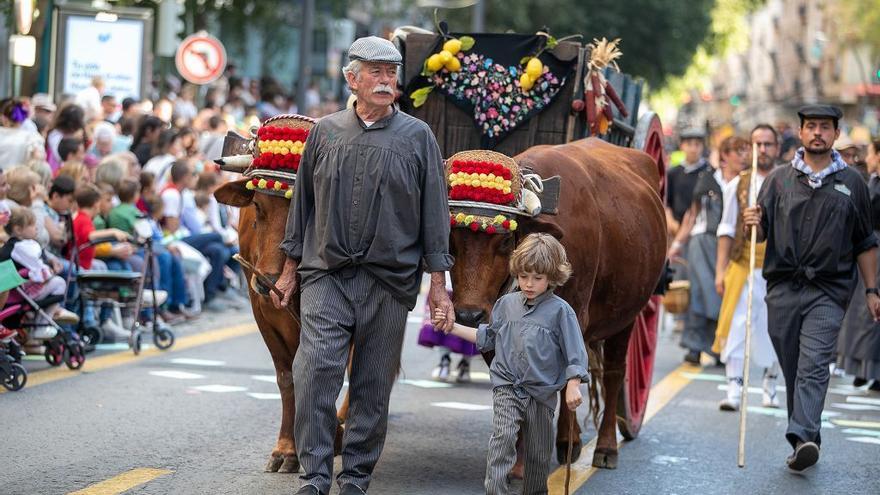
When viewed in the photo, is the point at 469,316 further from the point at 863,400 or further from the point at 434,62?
the point at 863,400

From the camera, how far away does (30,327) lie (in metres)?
11.8

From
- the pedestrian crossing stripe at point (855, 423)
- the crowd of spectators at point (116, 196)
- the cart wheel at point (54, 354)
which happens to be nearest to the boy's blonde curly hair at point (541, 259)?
the crowd of spectators at point (116, 196)

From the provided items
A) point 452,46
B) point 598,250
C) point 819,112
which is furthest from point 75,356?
point 819,112

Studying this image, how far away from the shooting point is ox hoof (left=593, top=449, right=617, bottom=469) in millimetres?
9391

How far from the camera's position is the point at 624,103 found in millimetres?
12000

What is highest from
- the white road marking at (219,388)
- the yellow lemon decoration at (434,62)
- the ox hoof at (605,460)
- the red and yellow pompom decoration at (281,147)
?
the yellow lemon decoration at (434,62)

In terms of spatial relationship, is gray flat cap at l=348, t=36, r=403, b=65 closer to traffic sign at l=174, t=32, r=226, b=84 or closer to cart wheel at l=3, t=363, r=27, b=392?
cart wheel at l=3, t=363, r=27, b=392

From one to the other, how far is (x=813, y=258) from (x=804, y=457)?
3.99 ft

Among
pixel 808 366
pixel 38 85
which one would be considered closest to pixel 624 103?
pixel 808 366

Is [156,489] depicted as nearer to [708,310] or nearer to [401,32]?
[401,32]

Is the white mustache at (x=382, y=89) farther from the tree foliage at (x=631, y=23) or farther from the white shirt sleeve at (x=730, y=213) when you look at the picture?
the tree foliage at (x=631, y=23)

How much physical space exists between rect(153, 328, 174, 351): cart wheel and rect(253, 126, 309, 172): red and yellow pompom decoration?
5540 millimetres

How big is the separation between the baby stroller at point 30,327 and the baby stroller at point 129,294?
2.64ft

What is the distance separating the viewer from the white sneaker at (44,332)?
38.4ft
